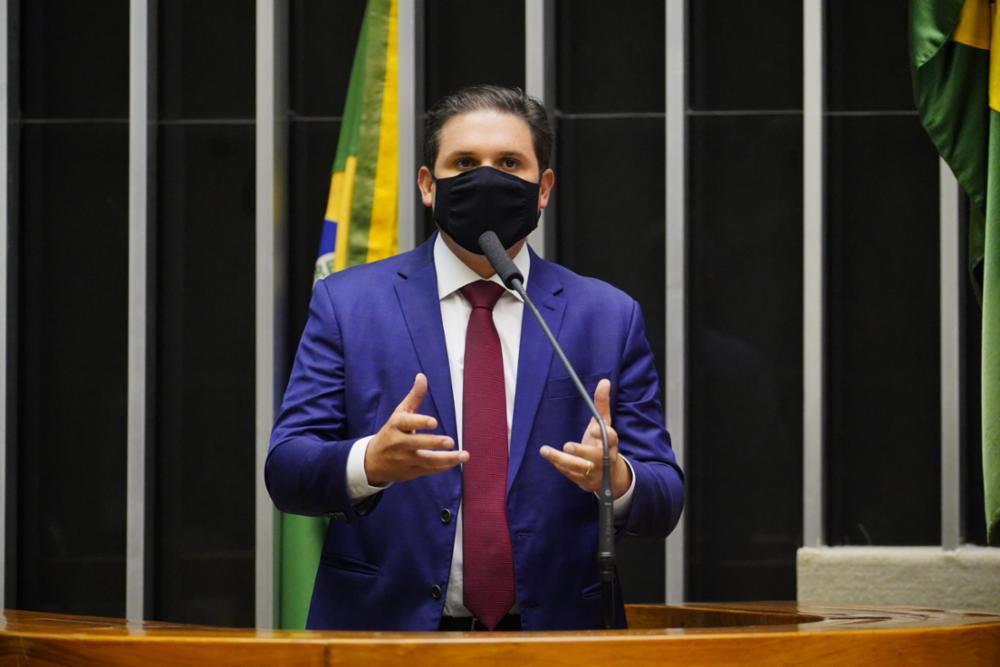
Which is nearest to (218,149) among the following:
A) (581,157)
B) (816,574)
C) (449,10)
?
(449,10)

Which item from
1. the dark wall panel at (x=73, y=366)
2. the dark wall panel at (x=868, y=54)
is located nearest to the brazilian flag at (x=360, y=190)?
the dark wall panel at (x=73, y=366)

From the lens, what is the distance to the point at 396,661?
1.89 m

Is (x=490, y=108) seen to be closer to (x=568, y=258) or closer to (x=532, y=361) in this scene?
(x=532, y=361)

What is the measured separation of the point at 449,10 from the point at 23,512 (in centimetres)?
214

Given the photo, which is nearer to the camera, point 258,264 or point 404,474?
point 404,474

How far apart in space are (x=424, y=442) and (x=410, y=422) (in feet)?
0.12

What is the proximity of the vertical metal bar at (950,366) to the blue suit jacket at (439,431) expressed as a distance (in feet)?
6.13

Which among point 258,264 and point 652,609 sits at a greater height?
point 258,264

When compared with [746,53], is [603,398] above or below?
below

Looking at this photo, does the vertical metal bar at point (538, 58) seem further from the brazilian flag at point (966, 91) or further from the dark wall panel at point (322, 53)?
the brazilian flag at point (966, 91)

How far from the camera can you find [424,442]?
7.42 feet

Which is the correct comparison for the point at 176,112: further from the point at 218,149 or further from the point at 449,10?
the point at 449,10

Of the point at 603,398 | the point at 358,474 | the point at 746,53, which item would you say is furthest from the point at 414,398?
the point at 746,53

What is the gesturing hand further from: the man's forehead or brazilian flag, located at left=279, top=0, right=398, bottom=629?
brazilian flag, located at left=279, top=0, right=398, bottom=629
